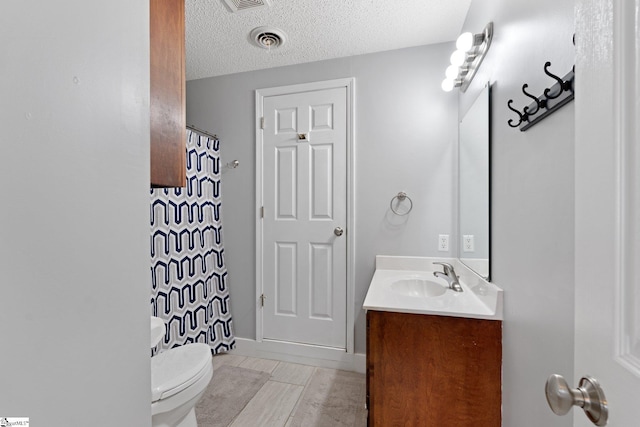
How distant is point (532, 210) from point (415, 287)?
1.02m

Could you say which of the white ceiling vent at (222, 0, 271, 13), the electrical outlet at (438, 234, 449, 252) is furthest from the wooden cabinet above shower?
the electrical outlet at (438, 234, 449, 252)

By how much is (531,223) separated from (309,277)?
5.40 ft

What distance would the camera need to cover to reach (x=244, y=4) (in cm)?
162

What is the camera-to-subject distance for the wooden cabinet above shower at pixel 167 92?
2.77ft

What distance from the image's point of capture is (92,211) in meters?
0.49

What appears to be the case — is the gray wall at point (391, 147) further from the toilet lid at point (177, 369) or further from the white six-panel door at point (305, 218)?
the toilet lid at point (177, 369)

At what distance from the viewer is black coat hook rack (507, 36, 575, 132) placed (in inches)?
27.1

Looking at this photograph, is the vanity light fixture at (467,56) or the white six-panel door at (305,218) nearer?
the vanity light fixture at (467,56)

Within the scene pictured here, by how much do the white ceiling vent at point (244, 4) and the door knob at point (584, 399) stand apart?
2.01 m

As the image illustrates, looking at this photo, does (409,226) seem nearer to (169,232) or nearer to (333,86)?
(333,86)

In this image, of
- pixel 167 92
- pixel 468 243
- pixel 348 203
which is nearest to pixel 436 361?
pixel 468 243

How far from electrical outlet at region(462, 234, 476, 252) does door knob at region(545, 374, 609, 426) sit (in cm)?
121

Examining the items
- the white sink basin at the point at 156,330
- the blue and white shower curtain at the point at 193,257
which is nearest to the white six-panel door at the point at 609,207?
the white sink basin at the point at 156,330

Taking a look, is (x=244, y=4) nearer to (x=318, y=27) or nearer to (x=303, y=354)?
(x=318, y=27)
